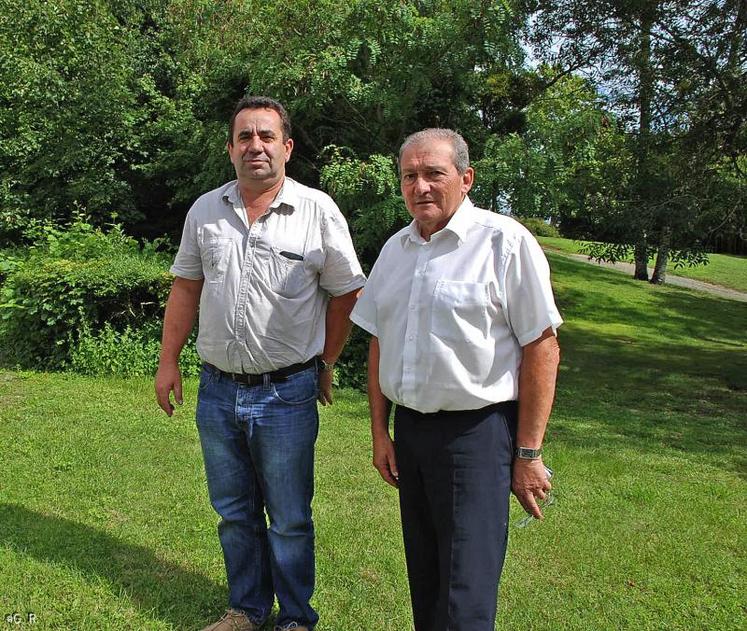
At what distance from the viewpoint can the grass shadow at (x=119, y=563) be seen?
3152mm

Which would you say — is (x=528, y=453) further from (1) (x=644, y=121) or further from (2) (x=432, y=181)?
(1) (x=644, y=121)

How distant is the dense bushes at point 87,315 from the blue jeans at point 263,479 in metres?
4.92

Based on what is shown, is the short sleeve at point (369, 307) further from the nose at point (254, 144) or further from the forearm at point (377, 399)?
the nose at point (254, 144)

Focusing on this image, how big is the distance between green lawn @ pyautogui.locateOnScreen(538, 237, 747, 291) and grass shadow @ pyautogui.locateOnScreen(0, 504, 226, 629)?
20.9 meters

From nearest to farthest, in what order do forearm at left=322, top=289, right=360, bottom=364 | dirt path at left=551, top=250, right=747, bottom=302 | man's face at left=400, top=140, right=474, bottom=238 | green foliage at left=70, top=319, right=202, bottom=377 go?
man's face at left=400, top=140, right=474, bottom=238, forearm at left=322, top=289, right=360, bottom=364, green foliage at left=70, top=319, right=202, bottom=377, dirt path at left=551, top=250, right=747, bottom=302

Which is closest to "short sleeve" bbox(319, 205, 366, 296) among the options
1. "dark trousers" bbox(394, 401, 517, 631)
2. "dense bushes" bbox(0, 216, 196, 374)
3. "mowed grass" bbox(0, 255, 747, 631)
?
"dark trousers" bbox(394, 401, 517, 631)

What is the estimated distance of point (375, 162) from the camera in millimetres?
8633

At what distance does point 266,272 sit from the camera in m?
2.66

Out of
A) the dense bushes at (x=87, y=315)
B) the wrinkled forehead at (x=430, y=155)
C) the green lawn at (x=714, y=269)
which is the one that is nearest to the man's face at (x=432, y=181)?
the wrinkled forehead at (x=430, y=155)

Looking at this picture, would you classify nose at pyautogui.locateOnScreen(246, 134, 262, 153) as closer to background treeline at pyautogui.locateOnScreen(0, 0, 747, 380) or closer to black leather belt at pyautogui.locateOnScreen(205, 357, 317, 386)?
black leather belt at pyautogui.locateOnScreen(205, 357, 317, 386)

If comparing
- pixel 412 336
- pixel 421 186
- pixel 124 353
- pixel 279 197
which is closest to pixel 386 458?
pixel 412 336

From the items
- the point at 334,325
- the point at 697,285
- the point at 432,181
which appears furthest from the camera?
the point at 697,285

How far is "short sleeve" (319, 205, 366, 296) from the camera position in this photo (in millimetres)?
2771

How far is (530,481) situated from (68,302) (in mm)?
6590
